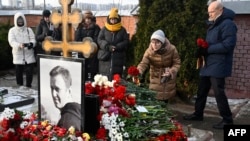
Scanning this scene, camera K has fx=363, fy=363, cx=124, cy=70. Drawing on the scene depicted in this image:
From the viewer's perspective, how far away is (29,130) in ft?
9.10

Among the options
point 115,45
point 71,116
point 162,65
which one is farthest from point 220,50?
point 71,116

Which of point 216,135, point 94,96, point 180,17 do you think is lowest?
point 216,135

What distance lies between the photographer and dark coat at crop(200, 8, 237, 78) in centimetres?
459

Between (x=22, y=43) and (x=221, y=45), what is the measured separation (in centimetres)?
392

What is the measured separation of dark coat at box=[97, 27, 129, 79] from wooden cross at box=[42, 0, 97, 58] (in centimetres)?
320

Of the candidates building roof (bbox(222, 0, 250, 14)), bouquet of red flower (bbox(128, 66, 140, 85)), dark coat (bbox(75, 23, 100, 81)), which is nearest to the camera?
bouquet of red flower (bbox(128, 66, 140, 85))

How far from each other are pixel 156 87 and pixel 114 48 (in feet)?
5.42

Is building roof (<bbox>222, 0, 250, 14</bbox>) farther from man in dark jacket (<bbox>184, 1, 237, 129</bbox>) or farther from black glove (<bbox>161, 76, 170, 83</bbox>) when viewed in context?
black glove (<bbox>161, 76, 170, 83</bbox>)

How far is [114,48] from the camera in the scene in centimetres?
614

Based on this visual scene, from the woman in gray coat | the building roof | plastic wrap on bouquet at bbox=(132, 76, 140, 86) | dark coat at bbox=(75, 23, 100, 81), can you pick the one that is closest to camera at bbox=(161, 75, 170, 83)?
plastic wrap on bouquet at bbox=(132, 76, 140, 86)

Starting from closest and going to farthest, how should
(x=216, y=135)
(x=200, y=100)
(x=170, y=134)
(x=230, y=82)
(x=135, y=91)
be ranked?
1. (x=170, y=134)
2. (x=135, y=91)
3. (x=216, y=135)
4. (x=200, y=100)
5. (x=230, y=82)

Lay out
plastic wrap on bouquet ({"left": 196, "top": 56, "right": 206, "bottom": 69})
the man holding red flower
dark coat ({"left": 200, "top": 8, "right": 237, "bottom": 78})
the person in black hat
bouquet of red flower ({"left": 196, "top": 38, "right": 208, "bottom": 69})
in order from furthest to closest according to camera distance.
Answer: the person in black hat
plastic wrap on bouquet ({"left": 196, "top": 56, "right": 206, "bottom": 69})
bouquet of red flower ({"left": 196, "top": 38, "right": 208, "bottom": 69})
dark coat ({"left": 200, "top": 8, "right": 237, "bottom": 78})
the man holding red flower

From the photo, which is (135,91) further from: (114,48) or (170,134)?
(114,48)

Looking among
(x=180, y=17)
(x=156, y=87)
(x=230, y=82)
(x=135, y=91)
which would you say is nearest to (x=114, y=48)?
(x=180, y=17)
